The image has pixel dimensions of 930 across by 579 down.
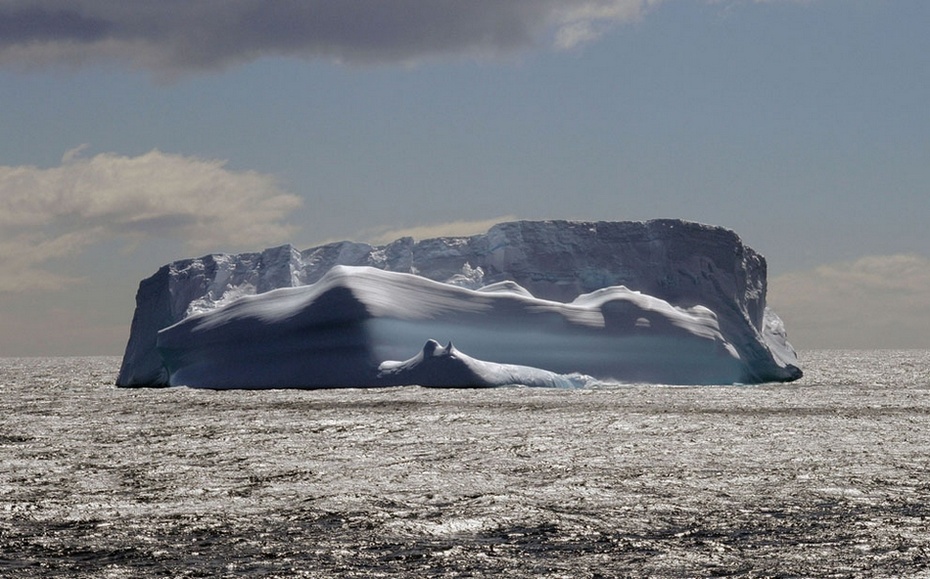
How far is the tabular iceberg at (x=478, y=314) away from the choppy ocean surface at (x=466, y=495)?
7.08 meters

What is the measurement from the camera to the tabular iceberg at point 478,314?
2394 cm

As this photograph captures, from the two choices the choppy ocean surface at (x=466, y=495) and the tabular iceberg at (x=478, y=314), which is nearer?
the choppy ocean surface at (x=466, y=495)

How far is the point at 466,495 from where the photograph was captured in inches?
333

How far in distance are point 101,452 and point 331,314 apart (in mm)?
12083

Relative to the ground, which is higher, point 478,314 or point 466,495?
point 478,314

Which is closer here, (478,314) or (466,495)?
(466,495)

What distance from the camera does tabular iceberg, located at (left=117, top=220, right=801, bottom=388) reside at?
78.5ft

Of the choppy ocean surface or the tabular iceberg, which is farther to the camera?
the tabular iceberg

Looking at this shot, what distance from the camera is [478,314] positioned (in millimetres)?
25141

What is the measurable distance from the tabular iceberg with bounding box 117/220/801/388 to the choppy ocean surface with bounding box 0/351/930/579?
→ 279 inches

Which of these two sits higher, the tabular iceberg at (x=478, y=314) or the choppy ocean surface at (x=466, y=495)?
the tabular iceberg at (x=478, y=314)

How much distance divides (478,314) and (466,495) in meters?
16.7

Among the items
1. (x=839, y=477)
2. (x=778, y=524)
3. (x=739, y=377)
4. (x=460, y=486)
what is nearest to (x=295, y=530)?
(x=460, y=486)

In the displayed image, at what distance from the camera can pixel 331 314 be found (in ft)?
77.9
